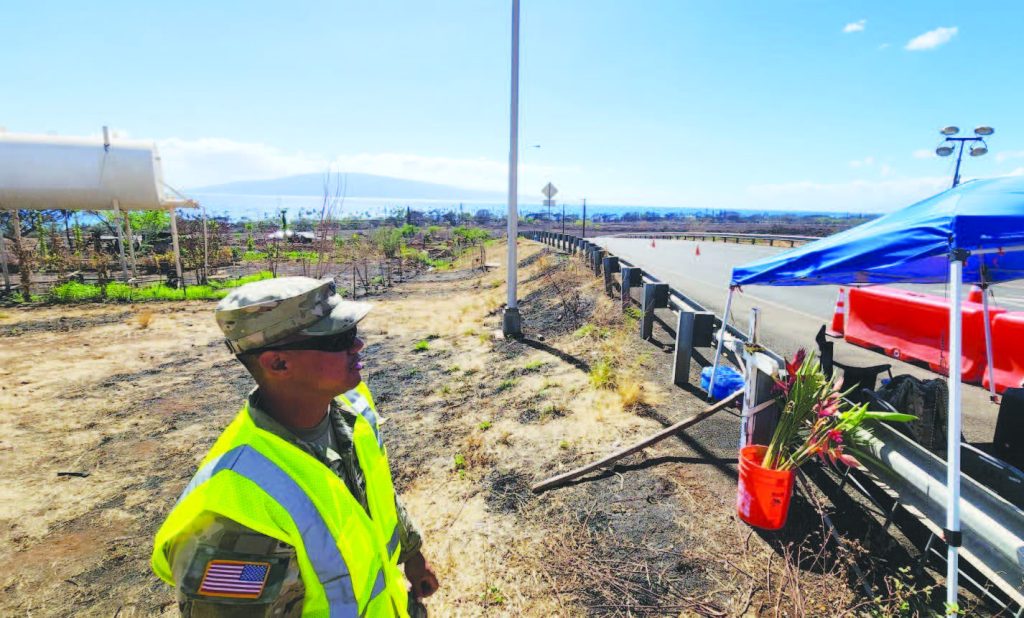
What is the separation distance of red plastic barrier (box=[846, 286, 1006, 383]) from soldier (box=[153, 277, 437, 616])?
860cm

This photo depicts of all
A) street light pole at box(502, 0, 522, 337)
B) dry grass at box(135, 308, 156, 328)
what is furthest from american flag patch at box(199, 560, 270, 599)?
dry grass at box(135, 308, 156, 328)

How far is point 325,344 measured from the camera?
1.77 meters

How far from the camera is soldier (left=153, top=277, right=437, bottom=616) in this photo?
130 centimetres

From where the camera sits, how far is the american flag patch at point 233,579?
128 centimetres

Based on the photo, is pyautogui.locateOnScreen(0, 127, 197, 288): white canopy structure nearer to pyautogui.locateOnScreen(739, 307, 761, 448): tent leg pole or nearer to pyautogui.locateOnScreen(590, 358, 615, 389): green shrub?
pyautogui.locateOnScreen(590, 358, 615, 389): green shrub

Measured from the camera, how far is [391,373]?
8.38 metres

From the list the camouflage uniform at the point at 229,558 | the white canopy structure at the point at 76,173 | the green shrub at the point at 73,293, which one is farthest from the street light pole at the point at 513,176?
the green shrub at the point at 73,293

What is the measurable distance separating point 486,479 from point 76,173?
64.7ft

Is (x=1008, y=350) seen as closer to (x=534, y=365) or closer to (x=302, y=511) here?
(x=534, y=365)

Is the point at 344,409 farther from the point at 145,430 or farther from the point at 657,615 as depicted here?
the point at 145,430

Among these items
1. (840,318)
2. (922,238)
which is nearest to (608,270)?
(840,318)

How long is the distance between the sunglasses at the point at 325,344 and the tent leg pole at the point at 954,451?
10.0 feet

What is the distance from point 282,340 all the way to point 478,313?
36.8 feet

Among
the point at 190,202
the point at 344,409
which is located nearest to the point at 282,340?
the point at 344,409
